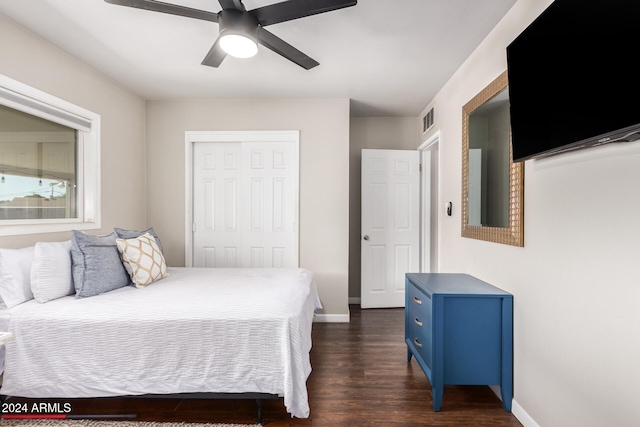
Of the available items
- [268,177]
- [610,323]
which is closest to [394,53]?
[268,177]

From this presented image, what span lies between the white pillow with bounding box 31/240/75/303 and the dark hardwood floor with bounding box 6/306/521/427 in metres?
0.72

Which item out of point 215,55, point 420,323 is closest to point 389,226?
point 420,323

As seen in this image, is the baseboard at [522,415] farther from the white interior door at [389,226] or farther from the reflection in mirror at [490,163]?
the white interior door at [389,226]

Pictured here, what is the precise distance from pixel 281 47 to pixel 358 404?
239cm

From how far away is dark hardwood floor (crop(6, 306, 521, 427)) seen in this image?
1873 mm

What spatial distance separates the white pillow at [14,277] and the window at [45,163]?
30 centimetres

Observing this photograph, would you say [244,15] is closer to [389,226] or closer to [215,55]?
[215,55]

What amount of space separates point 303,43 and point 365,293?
2.94 metres

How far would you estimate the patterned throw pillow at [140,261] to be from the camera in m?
2.37

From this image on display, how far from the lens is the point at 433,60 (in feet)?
8.63

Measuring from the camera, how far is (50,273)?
1.99 m

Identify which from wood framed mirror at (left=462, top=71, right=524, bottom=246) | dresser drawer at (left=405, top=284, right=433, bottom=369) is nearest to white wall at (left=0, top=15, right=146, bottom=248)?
dresser drawer at (left=405, top=284, right=433, bottom=369)

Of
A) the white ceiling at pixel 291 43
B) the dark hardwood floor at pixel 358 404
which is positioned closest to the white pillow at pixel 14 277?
the dark hardwood floor at pixel 358 404

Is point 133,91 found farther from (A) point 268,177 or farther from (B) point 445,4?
(B) point 445,4
